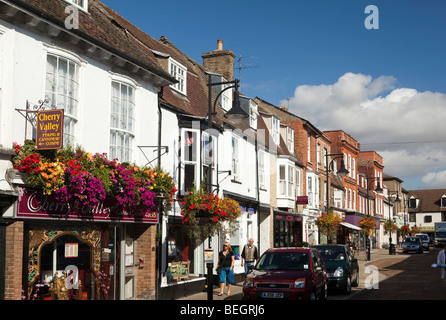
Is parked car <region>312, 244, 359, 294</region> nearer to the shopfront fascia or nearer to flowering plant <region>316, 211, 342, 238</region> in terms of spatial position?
the shopfront fascia

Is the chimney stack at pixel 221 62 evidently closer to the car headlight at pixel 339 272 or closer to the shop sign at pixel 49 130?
the car headlight at pixel 339 272

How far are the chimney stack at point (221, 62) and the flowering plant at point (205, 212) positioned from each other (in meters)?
12.3

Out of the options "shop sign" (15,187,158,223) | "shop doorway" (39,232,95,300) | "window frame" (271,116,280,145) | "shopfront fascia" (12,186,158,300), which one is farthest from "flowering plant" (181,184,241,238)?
"window frame" (271,116,280,145)

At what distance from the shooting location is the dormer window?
1869 centimetres

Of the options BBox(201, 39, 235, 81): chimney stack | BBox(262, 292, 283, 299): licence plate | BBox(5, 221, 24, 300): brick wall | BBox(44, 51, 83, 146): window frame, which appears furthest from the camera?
BBox(201, 39, 235, 81): chimney stack

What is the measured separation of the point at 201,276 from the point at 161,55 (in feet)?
27.9

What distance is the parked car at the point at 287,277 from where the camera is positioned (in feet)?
39.7

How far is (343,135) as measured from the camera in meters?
50.8

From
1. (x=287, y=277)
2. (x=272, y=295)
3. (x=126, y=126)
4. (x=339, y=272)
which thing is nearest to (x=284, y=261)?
(x=287, y=277)

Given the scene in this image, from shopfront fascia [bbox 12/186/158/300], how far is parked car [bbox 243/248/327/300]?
3.71 metres

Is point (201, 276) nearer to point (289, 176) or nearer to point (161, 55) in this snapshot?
point (161, 55)

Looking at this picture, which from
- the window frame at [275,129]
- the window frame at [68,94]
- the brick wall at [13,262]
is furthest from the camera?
the window frame at [275,129]

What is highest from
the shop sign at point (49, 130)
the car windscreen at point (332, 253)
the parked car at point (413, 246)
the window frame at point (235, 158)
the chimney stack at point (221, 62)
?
the chimney stack at point (221, 62)

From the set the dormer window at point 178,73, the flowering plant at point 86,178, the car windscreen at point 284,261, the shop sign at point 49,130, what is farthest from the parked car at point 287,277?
the dormer window at point 178,73
